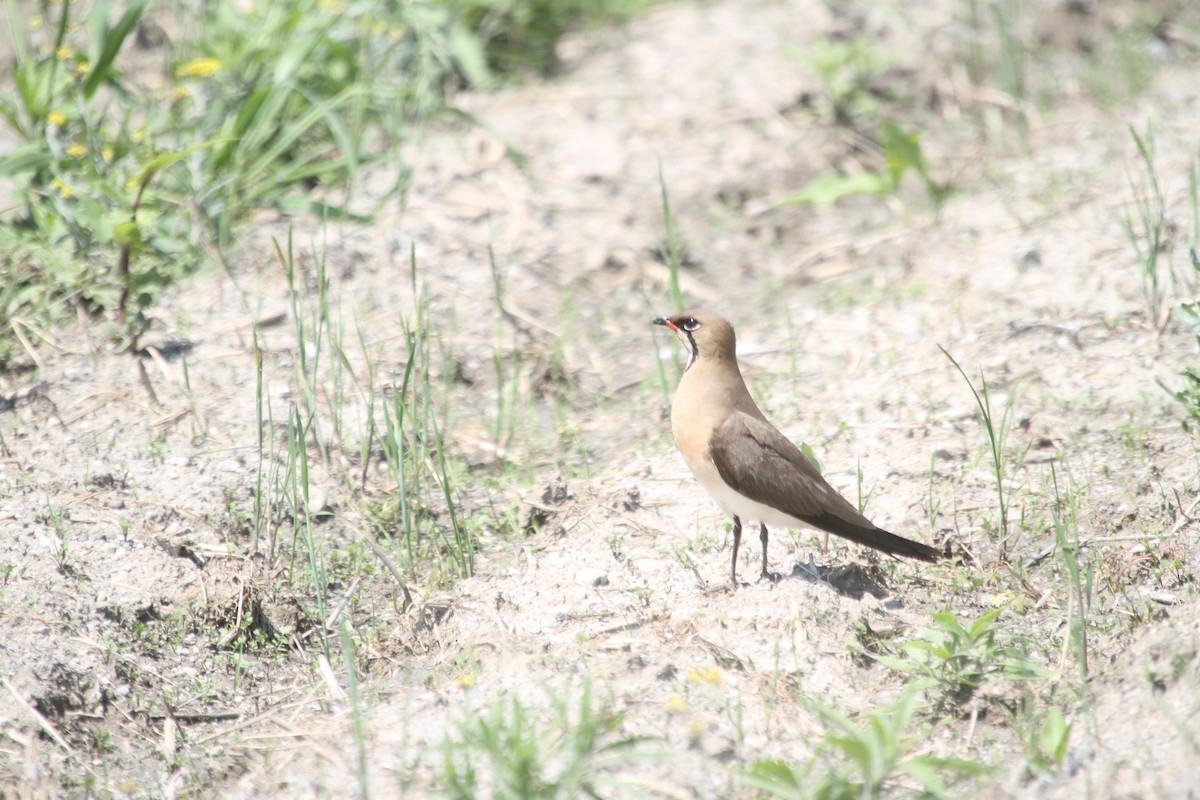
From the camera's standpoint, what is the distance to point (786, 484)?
389 cm

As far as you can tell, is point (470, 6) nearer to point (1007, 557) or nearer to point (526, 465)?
point (526, 465)

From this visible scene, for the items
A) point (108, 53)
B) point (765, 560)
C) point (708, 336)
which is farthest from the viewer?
point (108, 53)

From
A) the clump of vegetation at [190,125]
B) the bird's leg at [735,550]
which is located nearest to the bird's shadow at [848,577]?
the bird's leg at [735,550]

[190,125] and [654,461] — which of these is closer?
[654,461]

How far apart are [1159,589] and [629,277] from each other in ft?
9.99

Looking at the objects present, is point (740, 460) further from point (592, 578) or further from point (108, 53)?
point (108, 53)

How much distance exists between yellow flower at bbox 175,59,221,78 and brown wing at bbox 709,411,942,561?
130 inches

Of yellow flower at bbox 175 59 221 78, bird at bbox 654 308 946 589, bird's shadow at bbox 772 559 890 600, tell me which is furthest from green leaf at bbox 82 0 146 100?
bird's shadow at bbox 772 559 890 600

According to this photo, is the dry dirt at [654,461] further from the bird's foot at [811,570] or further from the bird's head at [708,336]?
the bird's head at [708,336]

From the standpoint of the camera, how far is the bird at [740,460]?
3.86 metres

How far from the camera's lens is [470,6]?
7.13 metres

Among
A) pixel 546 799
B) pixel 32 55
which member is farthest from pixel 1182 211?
pixel 32 55

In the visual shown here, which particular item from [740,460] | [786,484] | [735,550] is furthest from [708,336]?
[735,550]

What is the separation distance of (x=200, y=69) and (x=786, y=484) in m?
Result: 3.64
